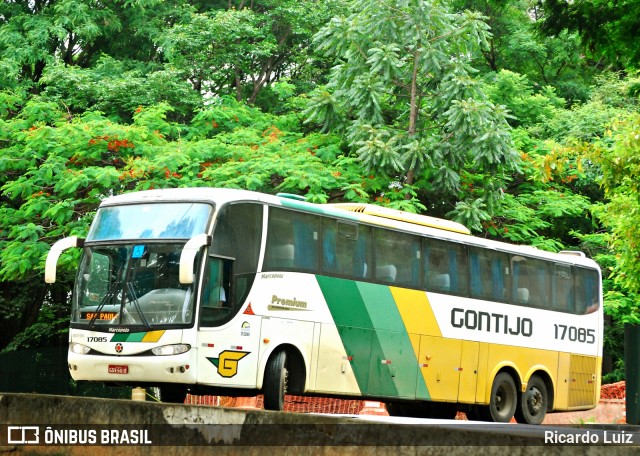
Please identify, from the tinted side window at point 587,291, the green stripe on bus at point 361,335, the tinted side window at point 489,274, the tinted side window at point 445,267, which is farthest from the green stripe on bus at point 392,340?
the tinted side window at point 587,291

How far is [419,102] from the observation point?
1021 inches

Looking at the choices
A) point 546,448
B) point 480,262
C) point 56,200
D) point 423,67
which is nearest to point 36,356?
point 56,200

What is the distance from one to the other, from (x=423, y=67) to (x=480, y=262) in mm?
7464

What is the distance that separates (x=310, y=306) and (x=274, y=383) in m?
1.30

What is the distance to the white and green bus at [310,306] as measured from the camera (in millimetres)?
13805

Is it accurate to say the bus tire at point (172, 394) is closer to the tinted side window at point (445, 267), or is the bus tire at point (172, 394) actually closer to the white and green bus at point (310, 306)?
the white and green bus at point (310, 306)

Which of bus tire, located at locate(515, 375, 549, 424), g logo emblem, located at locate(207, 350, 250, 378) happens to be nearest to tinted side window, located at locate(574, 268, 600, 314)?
bus tire, located at locate(515, 375, 549, 424)

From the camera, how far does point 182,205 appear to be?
14539 mm

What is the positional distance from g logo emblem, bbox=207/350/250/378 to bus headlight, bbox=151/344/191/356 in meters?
0.37

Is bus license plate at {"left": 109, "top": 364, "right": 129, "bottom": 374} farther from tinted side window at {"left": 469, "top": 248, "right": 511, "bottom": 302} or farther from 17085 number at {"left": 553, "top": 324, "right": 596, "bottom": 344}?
17085 number at {"left": 553, "top": 324, "right": 596, "bottom": 344}

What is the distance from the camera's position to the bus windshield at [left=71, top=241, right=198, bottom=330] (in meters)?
13.7

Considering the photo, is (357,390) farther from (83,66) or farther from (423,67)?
(83,66)

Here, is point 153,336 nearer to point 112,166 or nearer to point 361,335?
point 361,335

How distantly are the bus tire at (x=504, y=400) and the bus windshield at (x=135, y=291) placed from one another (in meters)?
7.38
